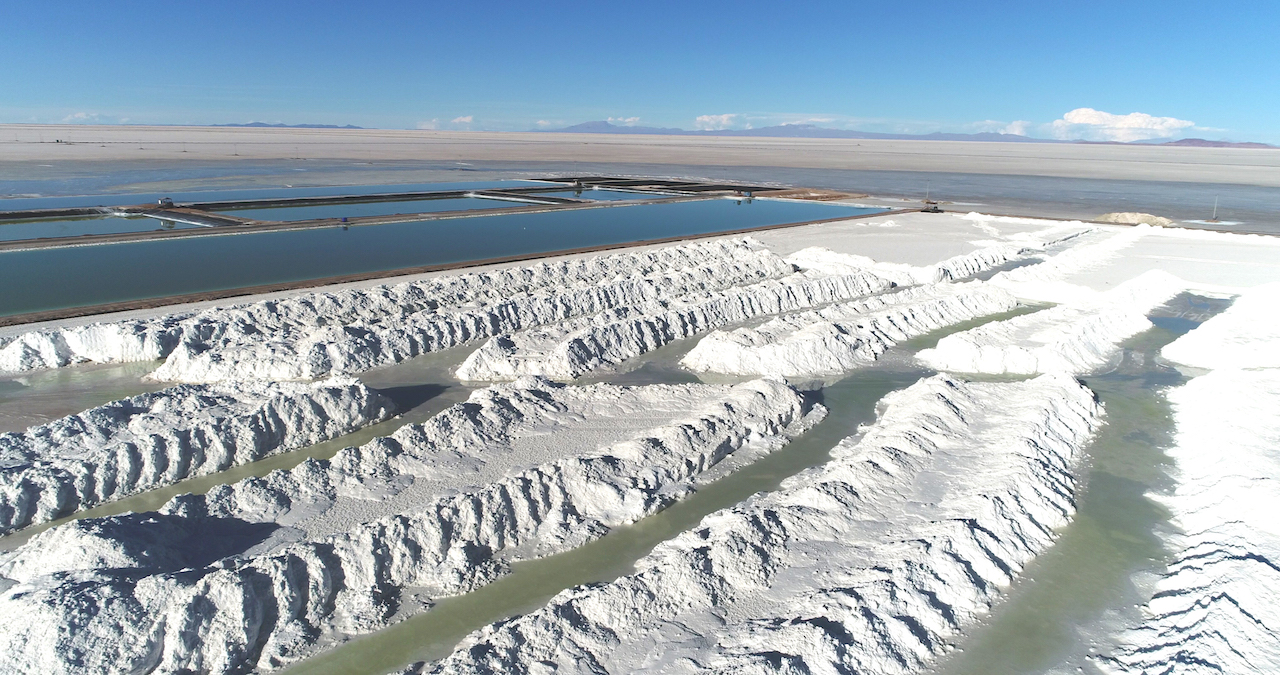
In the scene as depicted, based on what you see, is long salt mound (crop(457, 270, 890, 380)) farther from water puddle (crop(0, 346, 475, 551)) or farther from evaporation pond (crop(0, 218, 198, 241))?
evaporation pond (crop(0, 218, 198, 241))

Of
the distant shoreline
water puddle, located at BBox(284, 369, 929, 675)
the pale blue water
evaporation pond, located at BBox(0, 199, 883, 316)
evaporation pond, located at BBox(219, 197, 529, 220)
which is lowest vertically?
water puddle, located at BBox(284, 369, 929, 675)

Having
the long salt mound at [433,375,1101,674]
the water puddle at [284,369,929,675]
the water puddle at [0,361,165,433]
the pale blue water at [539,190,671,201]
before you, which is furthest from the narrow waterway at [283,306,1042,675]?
the pale blue water at [539,190,671,201]

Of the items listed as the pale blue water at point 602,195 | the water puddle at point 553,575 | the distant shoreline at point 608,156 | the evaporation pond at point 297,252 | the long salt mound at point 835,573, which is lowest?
the water puddle at point 553,575

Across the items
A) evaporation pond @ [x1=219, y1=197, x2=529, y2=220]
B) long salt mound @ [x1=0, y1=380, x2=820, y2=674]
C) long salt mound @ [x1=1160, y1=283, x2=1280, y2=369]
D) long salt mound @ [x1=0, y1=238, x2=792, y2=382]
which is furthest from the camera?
evaporation pond @ [x1=219, y1=197, x2=529, y2=220]

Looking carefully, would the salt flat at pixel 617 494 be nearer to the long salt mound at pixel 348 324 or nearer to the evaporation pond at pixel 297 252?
the long salt mound at pixel 348 324

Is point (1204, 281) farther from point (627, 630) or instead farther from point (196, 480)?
point (196, 480)

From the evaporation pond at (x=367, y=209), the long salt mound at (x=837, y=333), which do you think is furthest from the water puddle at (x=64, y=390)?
the evaporation pond at (x=367, y=209)

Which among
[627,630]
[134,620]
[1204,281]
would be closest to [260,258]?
[134,620]
